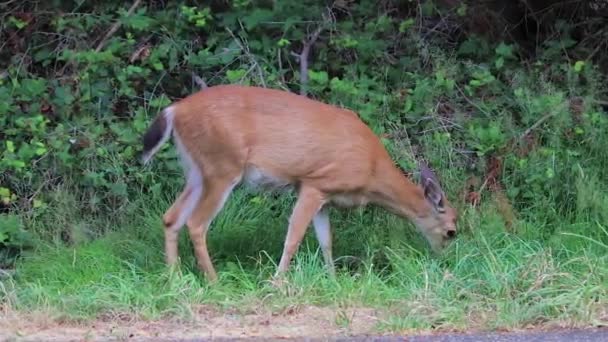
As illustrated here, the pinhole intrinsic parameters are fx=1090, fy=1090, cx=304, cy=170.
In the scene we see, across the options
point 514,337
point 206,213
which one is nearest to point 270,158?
point 206,213

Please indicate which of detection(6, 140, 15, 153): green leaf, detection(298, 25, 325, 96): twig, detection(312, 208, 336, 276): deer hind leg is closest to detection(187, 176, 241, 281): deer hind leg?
detection(312, 208, 336, 276): deer hind leg

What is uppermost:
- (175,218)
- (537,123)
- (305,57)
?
(305,57)

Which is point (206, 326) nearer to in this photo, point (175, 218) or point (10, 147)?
point (175, 218)

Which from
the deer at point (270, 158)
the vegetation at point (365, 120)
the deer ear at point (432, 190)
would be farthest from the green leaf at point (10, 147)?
the deer ear at point (432, 190)

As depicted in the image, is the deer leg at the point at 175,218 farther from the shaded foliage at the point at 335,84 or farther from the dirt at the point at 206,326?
the dirt at the point at 206,326

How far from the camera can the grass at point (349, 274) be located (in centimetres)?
648

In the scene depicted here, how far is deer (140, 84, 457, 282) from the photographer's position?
7.82 meters

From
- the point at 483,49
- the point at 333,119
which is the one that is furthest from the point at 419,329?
the point at 483,49

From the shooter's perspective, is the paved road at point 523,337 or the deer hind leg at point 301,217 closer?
the paved road at point 523,337

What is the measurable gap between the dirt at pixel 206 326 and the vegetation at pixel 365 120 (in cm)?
10

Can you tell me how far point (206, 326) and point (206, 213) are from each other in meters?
1.64

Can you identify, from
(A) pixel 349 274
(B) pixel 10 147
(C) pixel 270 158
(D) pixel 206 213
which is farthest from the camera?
(B) pixel 10 147

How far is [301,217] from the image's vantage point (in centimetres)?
787

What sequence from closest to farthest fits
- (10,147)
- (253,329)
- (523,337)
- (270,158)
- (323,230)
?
(523,337) → (253,329) → (270,158) → (323,230) → (10,147)
